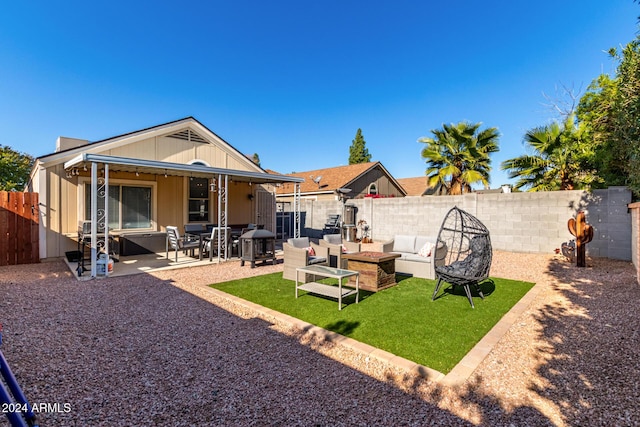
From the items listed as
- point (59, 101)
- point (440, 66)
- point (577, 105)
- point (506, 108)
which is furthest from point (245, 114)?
point (577, 105)

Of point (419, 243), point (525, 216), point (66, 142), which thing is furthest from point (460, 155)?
point (66, 142)

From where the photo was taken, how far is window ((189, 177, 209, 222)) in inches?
468

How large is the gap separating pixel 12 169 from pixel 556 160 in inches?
1357

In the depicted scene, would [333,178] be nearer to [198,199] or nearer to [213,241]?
[198,199]

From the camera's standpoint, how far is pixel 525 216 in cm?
1075

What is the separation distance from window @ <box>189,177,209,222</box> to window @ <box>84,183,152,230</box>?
4.81ft

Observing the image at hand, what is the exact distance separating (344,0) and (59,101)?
12.8 meters

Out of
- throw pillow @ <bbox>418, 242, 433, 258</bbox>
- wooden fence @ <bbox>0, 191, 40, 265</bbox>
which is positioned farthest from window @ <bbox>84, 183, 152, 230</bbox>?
throw pillow @ <bbox>418, 242, 433, 258</bbox>

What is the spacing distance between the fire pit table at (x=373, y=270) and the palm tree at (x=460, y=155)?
11.2 meters

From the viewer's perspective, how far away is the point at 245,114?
1803 cm

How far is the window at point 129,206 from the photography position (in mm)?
10250

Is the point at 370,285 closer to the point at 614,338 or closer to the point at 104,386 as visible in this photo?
the point at 614,338

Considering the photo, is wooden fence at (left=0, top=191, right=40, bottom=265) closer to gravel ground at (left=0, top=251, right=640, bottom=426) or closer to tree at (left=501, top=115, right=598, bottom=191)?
gravel ground at (left=0, top=251, right=640, bottom=426)

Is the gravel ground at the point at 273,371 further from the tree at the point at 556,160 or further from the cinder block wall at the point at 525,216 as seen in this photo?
the tree at the point at 556,160
